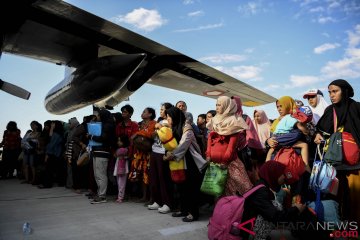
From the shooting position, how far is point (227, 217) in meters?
2.51

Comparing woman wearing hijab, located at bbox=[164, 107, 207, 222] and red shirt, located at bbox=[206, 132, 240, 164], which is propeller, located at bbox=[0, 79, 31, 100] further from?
red shirt, located at bbox=[206, 132, 240, 164]

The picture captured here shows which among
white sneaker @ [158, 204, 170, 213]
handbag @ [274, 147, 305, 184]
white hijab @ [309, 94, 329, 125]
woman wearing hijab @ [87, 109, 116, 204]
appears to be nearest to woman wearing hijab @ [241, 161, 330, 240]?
handbag @ [274, 147, 305, 184]

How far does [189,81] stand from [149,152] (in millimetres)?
5471

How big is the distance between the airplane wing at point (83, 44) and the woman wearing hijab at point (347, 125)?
3918mm

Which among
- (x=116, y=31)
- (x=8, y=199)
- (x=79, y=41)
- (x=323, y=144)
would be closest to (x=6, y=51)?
(x=79, y=41)

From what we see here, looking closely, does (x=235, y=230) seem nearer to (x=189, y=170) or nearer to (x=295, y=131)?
(x=295, y=131)

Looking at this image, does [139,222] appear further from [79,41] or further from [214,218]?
[79,41]

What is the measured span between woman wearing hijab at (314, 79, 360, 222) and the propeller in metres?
6.85

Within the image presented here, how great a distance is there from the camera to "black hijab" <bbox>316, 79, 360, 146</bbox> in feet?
9.66

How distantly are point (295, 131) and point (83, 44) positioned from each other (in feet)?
18.3

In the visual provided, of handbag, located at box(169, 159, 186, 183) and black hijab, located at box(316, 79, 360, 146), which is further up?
black hijab, located at box(316, 79, 360, 146)

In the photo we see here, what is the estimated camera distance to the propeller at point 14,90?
6856 mm

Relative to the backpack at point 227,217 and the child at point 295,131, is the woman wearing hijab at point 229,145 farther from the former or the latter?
the backpack at point 227,217

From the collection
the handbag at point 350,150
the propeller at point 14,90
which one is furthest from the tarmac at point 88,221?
the propeller at point 14,90
